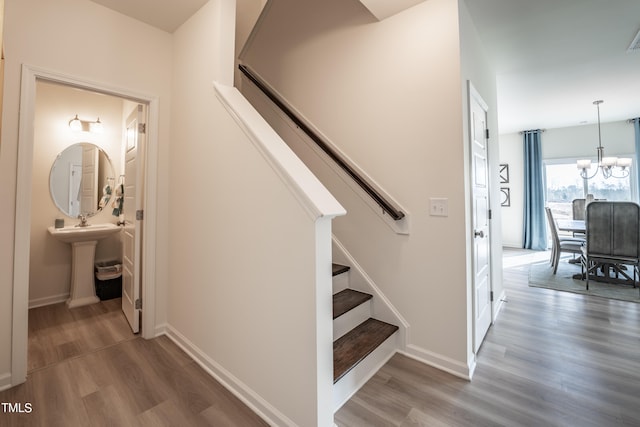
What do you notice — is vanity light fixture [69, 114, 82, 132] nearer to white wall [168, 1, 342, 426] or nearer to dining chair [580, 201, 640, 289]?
white wall [168, 1, 342, 426]

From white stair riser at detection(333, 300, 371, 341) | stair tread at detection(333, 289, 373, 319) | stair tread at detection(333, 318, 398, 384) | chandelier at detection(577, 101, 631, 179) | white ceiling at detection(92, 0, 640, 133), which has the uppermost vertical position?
white ceiling at detection(92, 0, 640, 133)

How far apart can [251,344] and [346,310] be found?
728 millimetres

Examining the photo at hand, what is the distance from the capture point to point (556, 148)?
6312 millimetres

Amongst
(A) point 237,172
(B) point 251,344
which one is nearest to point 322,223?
(A) point 237,172

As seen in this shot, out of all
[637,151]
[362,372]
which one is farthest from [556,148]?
[362,372]

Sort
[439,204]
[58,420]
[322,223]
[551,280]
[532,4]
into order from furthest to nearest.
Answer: [551,280], [532,4], [439,204], [58,420], [322,223]

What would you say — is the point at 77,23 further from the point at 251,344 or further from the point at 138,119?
the point at 251,344

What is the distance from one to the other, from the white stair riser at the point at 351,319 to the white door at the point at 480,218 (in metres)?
0.79

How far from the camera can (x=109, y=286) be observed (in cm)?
335

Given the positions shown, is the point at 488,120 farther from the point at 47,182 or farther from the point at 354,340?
the point at 47,182

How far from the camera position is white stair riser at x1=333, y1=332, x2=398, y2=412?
1635mm

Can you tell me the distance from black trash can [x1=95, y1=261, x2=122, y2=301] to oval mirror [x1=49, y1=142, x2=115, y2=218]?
751 mm

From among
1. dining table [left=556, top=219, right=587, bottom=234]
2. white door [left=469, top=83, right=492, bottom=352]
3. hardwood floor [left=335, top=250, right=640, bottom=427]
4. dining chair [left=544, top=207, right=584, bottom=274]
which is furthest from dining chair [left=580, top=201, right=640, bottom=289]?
white door [left=469, top=83, right=492, bottom=352]

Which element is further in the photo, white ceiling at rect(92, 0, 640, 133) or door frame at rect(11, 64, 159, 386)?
white ceiling at rect(92, 0, 640, 133)
